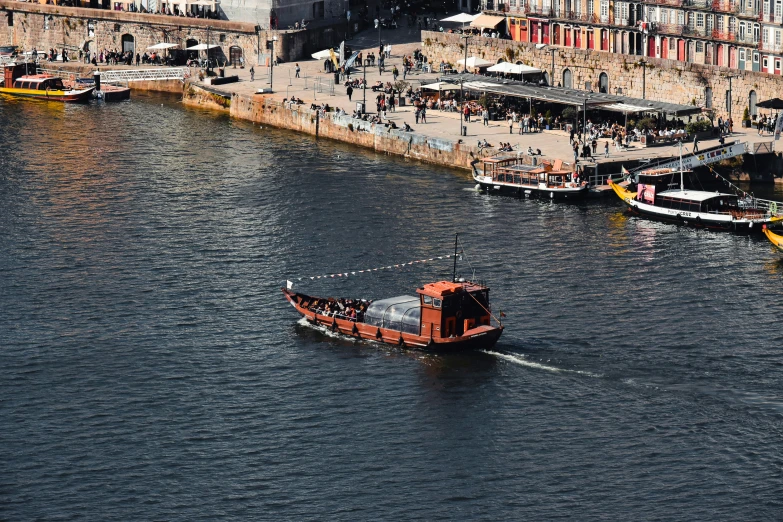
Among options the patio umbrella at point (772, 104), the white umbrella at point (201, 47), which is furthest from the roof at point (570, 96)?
the white umbrella at point (201, 47)

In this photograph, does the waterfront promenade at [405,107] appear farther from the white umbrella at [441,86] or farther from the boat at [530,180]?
the boat at [530,180]

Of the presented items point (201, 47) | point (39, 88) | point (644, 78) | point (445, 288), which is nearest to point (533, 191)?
point (644, 78)

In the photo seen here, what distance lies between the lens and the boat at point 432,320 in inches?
3553

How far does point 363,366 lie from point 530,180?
37959 mm

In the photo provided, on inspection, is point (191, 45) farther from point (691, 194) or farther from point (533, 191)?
point (691, 194)

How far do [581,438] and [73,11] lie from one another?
113620 mm

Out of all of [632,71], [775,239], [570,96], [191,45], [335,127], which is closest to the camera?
[775,239]

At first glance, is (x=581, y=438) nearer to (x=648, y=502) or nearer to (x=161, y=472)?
(x=648, y=502)

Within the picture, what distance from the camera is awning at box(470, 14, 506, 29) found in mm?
163500

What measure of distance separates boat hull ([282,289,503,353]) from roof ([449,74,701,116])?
46.2 meters

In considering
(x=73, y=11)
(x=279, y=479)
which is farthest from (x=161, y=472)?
(x=73, y=11)

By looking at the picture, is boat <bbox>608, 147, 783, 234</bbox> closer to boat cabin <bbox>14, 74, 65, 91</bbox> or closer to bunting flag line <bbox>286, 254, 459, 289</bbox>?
bunting flag line <bbox>286, 254, 459, 289</bbox>

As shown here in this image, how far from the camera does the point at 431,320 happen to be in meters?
90.6

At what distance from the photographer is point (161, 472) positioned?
252 ft
